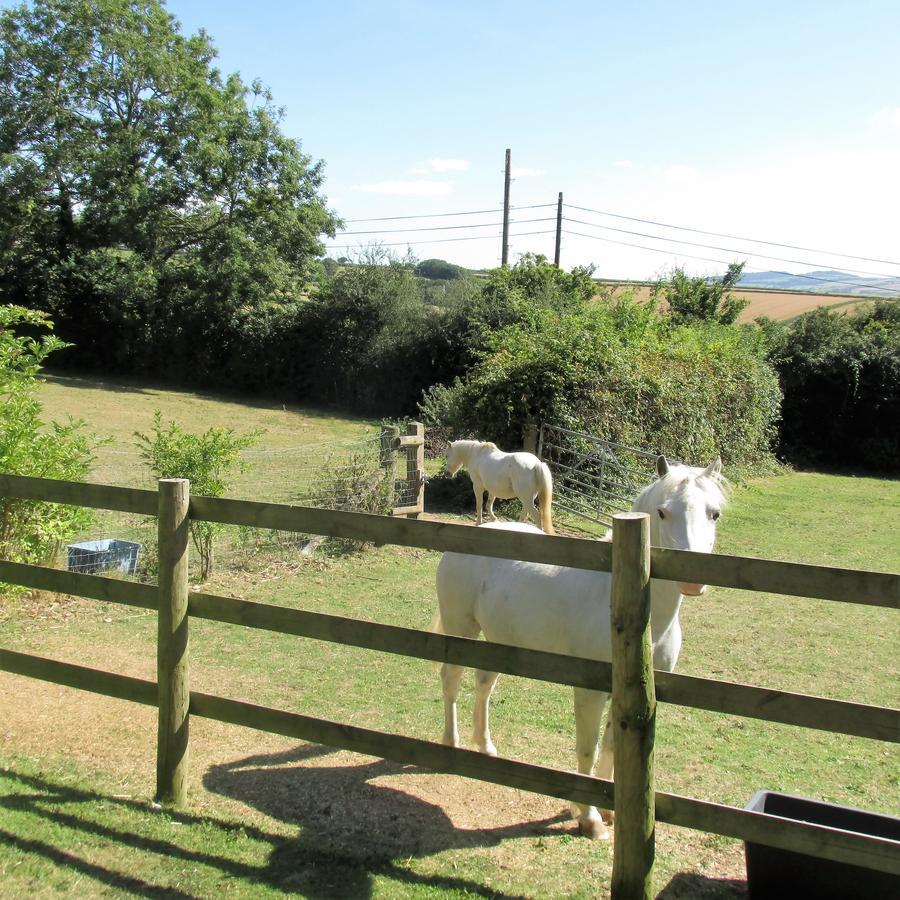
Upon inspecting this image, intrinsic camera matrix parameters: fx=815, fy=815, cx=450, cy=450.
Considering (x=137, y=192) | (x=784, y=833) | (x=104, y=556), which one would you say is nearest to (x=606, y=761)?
(x=784, y=833)

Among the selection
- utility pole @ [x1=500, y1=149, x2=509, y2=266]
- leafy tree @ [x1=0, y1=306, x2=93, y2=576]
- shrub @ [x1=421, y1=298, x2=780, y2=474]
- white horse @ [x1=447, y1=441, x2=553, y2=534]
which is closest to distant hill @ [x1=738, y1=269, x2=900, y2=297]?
utility pole @ [x1=500, y1=149, x2=509, y2=266]

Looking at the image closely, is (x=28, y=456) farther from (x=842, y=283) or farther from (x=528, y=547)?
(x=842, y=283)

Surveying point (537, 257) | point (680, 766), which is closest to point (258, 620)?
point (680, 766)

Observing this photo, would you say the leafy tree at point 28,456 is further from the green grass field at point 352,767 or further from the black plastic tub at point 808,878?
the black plastic tub at point 808,878

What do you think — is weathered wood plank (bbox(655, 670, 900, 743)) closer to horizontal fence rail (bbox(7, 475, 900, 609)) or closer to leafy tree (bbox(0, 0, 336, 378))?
horizontal fence rail (bbox(7, 475, 900, 609))

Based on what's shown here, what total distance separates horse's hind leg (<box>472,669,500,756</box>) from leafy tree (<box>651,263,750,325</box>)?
28.3m

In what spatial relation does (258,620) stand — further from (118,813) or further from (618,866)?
(618,866)

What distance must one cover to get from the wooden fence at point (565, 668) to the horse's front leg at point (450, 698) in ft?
3.86

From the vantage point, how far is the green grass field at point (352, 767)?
3.37m

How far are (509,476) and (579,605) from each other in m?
7.83

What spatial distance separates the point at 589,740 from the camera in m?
3.89

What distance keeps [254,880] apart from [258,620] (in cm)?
106

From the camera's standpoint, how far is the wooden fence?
2.76 meters

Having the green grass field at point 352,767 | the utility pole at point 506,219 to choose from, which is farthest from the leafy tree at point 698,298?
the green grass field at point 352,767
